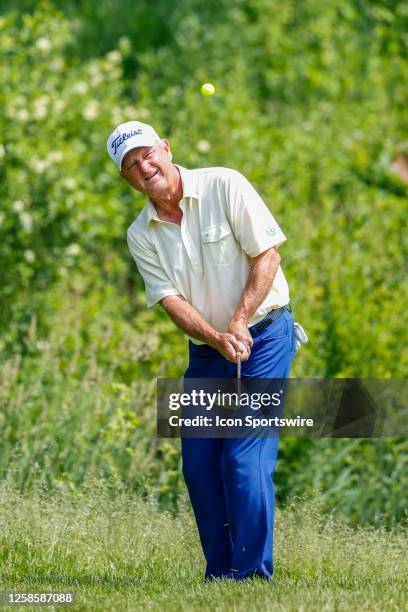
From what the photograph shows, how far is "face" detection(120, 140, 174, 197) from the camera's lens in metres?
4.83

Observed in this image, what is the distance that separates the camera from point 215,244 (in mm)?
4828

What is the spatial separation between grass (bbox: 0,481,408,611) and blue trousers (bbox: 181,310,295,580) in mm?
148

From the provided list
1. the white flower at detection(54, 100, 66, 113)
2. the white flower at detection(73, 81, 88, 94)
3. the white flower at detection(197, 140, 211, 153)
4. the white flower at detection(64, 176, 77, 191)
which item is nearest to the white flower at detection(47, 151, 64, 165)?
the white flower at detection(64, 176, 77, 191)

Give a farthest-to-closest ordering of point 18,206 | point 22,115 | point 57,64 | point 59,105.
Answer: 1. point 57,64
2. point 59,105
3. point 22,115
4. point 18,206

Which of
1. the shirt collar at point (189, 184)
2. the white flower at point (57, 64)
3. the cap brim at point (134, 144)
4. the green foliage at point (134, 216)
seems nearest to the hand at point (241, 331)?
the shirt collar at point (189, 184)

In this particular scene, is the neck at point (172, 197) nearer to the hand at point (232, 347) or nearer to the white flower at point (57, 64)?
the hand at point (232, 347)

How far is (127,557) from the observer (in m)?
5.30

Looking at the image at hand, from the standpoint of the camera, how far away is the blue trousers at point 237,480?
4.70 m

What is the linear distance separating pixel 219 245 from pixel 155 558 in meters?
1.57

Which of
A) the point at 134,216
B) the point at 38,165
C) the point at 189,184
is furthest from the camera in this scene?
the point at 134,216

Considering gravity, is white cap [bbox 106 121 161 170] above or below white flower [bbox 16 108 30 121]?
below

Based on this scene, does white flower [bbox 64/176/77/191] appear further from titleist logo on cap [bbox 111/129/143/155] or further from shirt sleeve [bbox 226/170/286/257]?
shirt sleeve [bbox 226/170/286/257]

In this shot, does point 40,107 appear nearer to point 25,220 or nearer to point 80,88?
point 80,88

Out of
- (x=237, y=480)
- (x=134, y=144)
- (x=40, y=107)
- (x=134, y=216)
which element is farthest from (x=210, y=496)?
(x=134, y=216)
